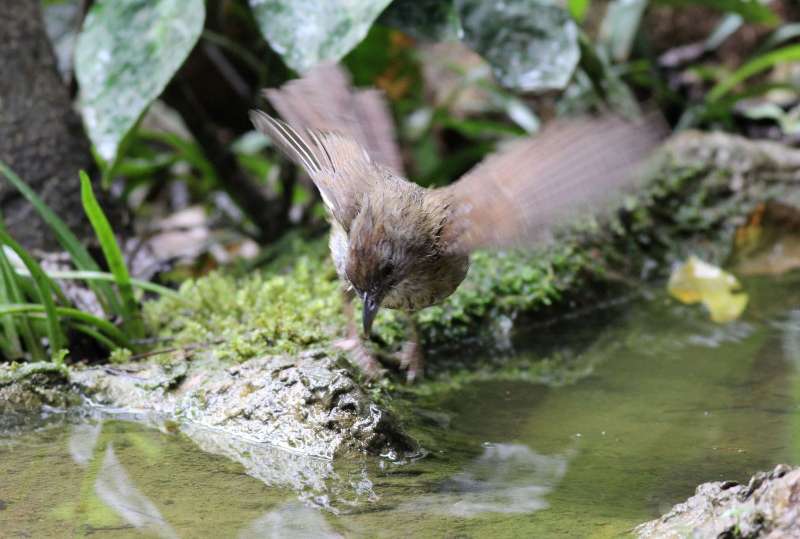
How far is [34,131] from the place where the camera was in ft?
14.8

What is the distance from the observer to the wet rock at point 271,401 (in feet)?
9.43

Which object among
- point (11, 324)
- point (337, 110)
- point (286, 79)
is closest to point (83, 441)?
point (11, 324)

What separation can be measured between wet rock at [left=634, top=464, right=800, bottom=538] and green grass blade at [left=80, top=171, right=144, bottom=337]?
95.9 inches

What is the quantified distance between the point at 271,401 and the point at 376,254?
64 centimetres

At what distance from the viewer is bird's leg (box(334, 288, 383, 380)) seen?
11.1ft

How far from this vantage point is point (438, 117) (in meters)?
6.73

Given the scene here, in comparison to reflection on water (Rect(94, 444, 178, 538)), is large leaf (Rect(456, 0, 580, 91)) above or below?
above

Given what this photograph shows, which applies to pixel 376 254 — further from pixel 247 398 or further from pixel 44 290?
pixel 44 290

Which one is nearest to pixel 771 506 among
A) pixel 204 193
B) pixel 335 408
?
pixel 335 408

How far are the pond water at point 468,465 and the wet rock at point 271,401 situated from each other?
71 millimetres

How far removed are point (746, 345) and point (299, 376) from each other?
224 cm

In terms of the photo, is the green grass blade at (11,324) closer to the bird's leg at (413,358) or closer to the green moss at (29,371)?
the green moss at (29,371)

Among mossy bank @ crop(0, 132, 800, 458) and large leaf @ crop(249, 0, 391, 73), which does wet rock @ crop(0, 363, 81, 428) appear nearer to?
mossy bank @ crop(0, 132, 800, 458)

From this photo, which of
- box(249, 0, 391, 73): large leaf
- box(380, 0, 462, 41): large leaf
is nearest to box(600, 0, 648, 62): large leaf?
box(380, 0, 462, 41): large leaf
